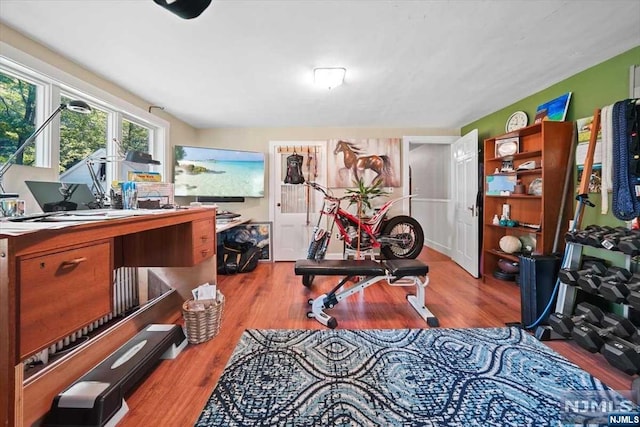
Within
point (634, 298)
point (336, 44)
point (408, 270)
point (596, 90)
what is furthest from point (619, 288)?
point (336, 44)

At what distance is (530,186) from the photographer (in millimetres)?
2865

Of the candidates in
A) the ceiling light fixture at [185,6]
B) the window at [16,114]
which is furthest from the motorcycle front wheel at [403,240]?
the window at [16,114]

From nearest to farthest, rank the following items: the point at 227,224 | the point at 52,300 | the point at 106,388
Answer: the point at 52,300 < the point at 106,388 < the point at 227,224

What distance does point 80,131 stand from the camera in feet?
7.66

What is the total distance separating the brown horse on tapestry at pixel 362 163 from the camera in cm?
418

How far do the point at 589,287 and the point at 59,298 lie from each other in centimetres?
281

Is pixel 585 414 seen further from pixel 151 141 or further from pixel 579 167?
pixel 151 141

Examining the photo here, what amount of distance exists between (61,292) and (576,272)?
287 cm

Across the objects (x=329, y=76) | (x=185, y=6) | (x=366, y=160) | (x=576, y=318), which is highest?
(x=329, y=76)

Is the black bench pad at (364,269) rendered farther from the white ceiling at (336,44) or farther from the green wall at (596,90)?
the white ceiling at (336,44)

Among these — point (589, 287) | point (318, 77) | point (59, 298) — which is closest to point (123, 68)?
point (318, 77)

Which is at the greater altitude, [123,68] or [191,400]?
[123,68]

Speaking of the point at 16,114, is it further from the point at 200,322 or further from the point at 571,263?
the point at 571,263

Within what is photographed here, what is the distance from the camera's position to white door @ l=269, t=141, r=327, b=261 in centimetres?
419
